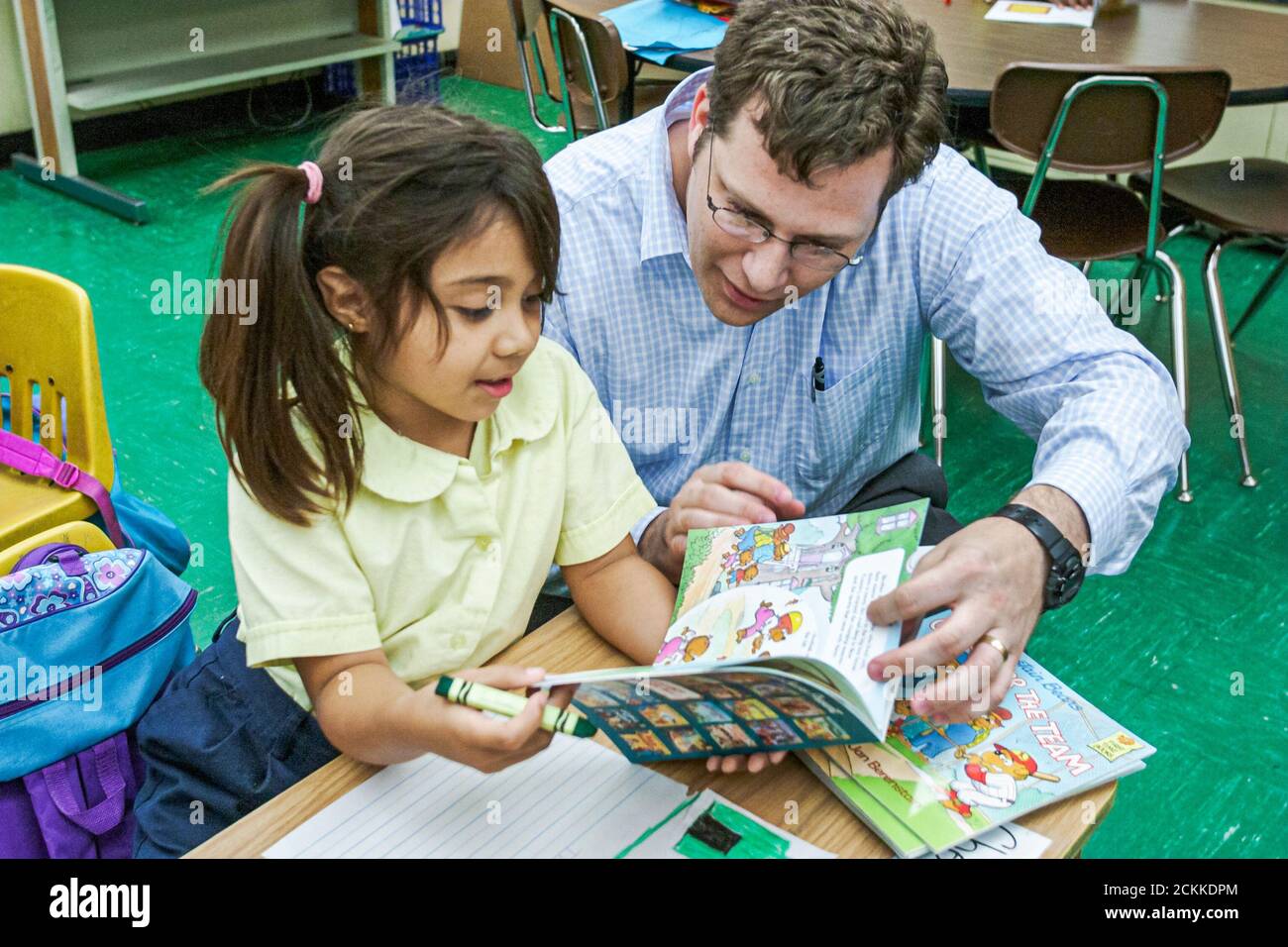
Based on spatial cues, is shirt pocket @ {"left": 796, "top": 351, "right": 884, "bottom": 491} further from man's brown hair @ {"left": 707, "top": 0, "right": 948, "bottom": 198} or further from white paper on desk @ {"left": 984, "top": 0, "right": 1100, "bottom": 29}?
white paper on desk @ {"left": 984, "top": 0, "right": 1100, "bottom": 29}

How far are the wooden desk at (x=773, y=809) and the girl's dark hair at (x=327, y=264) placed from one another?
0.76 ft

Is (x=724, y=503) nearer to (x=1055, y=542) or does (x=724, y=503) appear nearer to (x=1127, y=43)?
(x=1055, y=542)

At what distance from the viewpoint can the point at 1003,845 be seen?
983mm

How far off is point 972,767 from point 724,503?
0.34 m

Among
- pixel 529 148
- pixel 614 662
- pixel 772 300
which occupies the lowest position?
pixel 614 662

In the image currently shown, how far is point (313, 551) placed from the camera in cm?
109

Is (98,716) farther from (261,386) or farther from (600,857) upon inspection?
(600,857)

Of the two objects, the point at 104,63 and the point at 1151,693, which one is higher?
the point at 104,63

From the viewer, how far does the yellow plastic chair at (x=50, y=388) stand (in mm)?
1734

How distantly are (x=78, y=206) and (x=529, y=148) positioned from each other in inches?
143

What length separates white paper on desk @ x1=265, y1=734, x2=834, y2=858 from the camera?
3.20ft

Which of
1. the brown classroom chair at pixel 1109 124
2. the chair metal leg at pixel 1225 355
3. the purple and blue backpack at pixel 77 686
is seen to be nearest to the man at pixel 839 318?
the purple and blue backpack at pixel 77 686

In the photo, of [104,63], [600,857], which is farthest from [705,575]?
[104,63]

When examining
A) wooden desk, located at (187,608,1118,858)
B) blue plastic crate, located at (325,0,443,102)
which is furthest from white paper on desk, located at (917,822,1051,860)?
blue plastic crate, located at (325,0,443,102)
